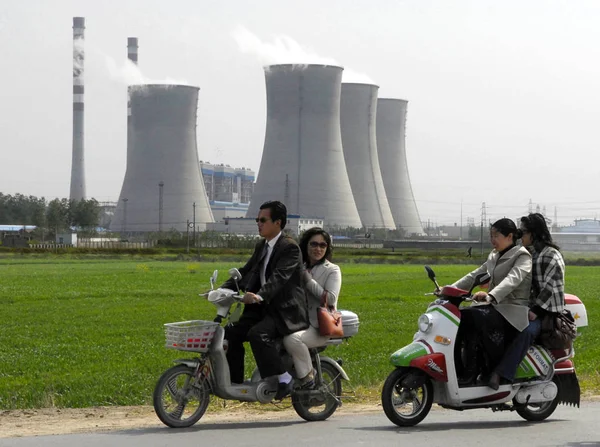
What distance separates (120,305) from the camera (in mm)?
15336

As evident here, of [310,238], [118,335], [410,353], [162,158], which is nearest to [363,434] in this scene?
[410,353]

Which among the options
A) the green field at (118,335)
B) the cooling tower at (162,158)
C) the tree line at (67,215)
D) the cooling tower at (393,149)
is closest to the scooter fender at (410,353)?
the green field at (118,335)

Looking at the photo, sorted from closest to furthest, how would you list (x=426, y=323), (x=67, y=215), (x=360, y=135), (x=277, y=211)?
1. (x=426, y=323)
2. (x=277, y=211)
3. (x=360, y=135)
4. (x=67, y=215)

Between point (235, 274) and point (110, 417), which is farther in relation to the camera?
point (110, 417)

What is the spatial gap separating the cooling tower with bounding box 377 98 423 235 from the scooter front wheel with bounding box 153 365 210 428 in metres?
56.6

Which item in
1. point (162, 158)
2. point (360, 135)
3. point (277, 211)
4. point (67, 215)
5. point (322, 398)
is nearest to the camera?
point (277, 211)

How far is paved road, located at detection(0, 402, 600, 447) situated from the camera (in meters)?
4.56

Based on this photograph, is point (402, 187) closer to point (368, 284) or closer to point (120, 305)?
point (368, 284)

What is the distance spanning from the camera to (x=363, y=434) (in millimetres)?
4809

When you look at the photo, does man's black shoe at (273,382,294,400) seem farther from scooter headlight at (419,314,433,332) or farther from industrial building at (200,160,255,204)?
industrial building at (200,160,255,204)

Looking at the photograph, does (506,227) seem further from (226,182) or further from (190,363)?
(226,182)

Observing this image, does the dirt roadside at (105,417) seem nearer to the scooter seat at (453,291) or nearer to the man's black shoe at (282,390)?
the man's black shoe at (282,390)

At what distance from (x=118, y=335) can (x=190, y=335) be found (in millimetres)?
5926

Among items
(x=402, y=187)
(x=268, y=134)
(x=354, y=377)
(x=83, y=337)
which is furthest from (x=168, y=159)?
(x=354, y=377)
